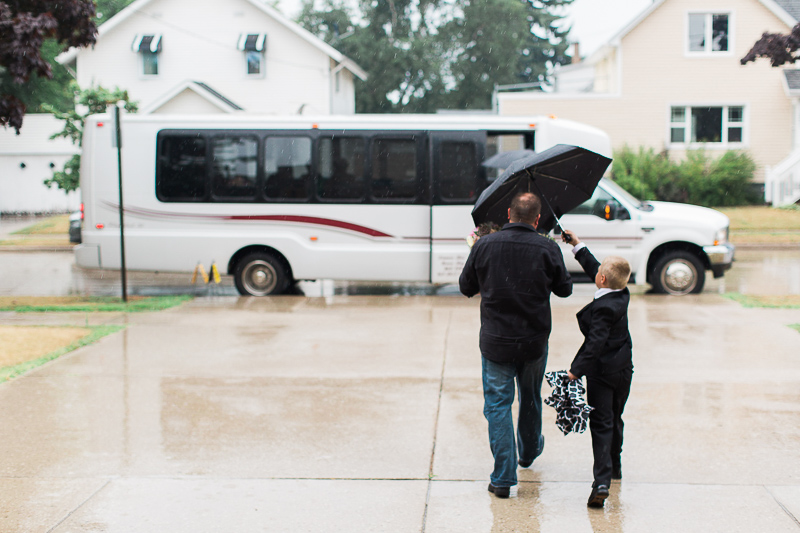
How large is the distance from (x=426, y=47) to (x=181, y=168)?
1538 inches

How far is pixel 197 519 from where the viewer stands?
457cm

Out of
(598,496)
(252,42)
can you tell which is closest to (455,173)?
(598,496)

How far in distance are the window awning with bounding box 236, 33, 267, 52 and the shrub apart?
13.6m

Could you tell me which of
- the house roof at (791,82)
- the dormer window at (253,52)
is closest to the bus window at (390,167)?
the house roof at (791,82)

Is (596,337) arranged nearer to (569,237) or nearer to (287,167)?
(569,237)

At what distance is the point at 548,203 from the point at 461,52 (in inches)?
1933

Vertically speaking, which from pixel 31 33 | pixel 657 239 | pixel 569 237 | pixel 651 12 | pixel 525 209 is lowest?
pixel 657 239

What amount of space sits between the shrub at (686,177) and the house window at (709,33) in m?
3.89

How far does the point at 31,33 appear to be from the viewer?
36.4 feet

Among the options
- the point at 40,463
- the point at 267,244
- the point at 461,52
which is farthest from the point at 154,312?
the point at 461,52

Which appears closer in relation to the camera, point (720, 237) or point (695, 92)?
point (720, 237)

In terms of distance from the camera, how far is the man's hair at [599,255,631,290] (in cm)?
466

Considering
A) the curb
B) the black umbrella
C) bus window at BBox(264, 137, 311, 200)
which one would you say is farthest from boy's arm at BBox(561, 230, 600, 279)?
the curb

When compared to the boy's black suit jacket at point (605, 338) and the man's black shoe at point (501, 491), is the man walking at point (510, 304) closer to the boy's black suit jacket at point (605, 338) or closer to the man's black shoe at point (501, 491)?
the man's black shoe at point (501, 491)
